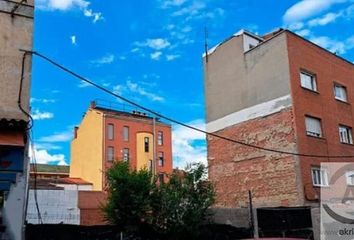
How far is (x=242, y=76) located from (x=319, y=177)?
7.12 meters

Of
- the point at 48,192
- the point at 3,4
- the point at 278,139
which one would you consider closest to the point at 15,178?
the point at 3,4

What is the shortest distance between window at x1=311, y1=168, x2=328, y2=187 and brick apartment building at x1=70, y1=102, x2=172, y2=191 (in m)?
32.5

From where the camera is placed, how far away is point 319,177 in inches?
890

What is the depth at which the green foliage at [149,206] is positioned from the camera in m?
16.1

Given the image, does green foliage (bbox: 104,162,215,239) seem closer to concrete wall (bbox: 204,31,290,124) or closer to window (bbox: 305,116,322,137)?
window (bbox: 305,116,322,137)

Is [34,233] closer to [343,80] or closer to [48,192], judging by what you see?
[48,192]

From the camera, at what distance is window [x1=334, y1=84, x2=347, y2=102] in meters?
26.0

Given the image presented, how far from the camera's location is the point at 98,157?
178 feet

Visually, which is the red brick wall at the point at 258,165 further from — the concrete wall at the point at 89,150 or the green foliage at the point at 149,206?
the concrete wall at the point at 89,150

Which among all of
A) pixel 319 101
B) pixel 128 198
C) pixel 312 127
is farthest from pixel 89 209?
pixel 319 101

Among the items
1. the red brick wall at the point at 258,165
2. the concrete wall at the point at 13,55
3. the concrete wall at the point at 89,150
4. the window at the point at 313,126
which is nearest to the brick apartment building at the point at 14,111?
the concrete wall at the point at 13,55

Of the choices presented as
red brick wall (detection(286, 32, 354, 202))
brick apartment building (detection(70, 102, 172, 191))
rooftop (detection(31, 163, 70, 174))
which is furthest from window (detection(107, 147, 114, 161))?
red brick wall (detection(286, 32, 354, 202))

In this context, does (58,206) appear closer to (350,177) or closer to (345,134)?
(350,177)

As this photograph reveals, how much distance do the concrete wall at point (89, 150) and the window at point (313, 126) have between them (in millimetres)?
32312
